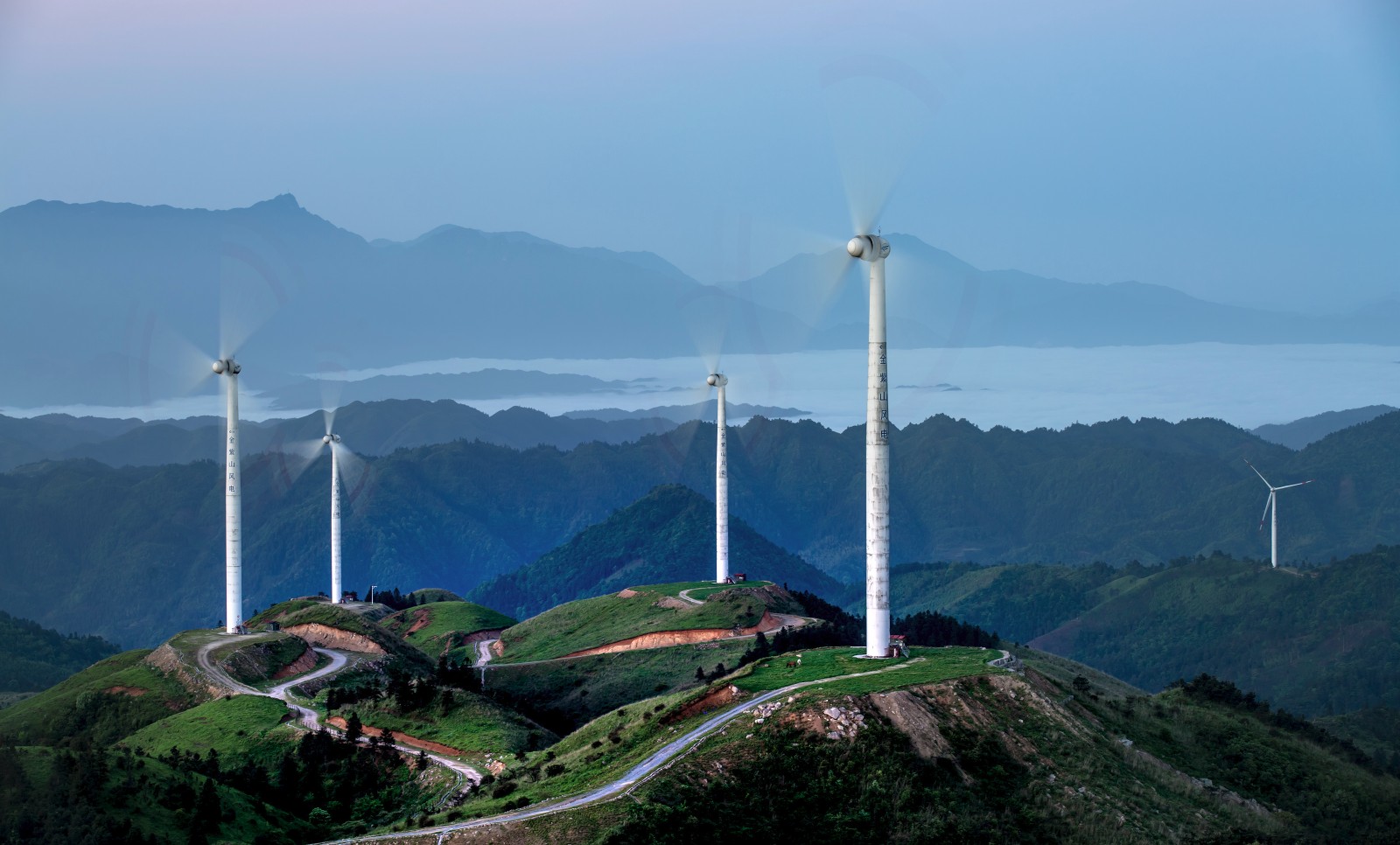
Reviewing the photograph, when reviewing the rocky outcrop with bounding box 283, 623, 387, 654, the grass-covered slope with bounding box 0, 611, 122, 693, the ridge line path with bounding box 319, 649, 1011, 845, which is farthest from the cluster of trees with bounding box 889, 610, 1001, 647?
the grass-covered slope with bounding box 0, 611, 122, 693

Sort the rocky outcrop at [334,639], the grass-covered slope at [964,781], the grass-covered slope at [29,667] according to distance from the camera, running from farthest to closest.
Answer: the grass-covered slope at [29,667] < the rocky outcrop at [334,639] < the grass-covered slope at [964,781]

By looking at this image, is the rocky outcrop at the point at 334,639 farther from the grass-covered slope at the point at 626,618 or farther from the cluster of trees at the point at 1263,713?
the cluster of trees at the point at 1263,713

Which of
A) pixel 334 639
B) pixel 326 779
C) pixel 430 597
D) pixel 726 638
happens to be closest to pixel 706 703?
pixel 326 779

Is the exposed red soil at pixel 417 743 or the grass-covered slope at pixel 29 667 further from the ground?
the exposed red soil at pixel 417 743

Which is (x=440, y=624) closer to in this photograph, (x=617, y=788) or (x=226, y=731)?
(x=226, y=731)

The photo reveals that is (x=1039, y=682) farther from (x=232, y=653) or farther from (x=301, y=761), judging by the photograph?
(x=232, y=653)

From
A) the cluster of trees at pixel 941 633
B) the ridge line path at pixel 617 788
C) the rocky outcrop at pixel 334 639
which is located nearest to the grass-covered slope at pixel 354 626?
the rocky outcrop at pixel 334 639

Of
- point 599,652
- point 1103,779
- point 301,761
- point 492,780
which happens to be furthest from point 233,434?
point 1103,779

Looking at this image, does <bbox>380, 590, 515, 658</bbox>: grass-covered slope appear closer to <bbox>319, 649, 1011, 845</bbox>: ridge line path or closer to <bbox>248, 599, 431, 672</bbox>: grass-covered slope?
<bbox>248, 599, 431, 672</bbox>: grass-covered slope
